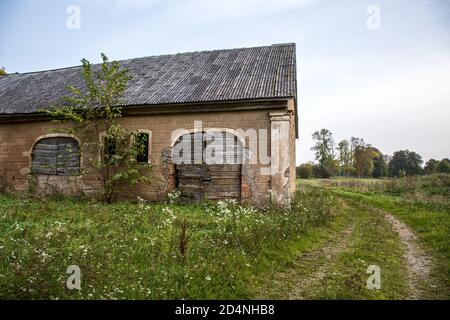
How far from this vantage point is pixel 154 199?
443 inches

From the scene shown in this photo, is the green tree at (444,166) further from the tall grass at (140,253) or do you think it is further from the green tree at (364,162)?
the tall grass at (140,253)

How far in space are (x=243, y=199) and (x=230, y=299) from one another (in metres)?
6.66

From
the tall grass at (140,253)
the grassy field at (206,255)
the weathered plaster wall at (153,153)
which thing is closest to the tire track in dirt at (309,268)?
the grassy field at (206,255)

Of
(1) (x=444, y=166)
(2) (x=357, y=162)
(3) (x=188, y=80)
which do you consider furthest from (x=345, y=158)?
(3) (x=188, y=80)

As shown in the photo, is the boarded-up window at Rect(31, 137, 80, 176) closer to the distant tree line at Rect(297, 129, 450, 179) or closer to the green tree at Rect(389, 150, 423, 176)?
the distant tree line at Rect(297, 129, 450, 179)

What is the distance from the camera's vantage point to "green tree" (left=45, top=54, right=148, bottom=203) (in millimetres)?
10852

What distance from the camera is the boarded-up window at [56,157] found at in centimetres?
1216

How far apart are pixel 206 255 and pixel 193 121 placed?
6778 millimetres

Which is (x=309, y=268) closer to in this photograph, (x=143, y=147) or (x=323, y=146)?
(x=143, y=147)

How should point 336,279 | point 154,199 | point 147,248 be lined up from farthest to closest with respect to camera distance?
1. point 154,199
2. point 147,248
3. point 336,279

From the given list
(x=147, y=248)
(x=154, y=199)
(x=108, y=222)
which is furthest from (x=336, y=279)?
(x=154, y=199)

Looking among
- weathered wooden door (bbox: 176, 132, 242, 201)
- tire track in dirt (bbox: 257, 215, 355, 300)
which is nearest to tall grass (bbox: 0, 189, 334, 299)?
tire track in dirt (bbox: 257, 215, 355, 300)

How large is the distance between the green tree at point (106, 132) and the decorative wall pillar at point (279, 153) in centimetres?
464
